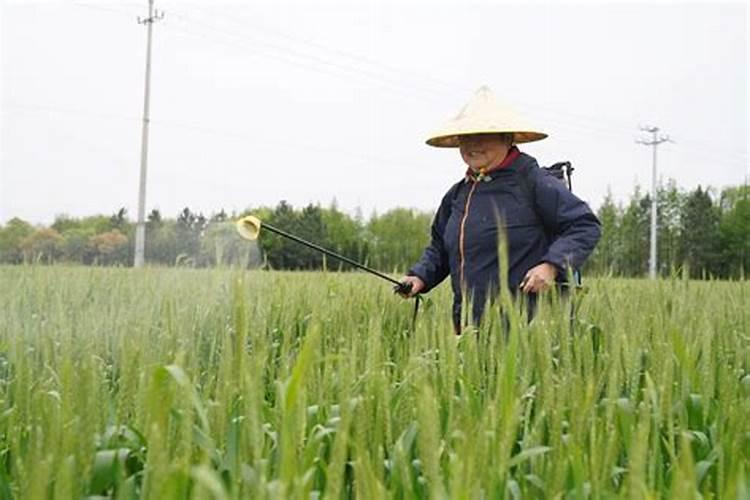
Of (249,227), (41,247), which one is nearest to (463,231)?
(249,227)

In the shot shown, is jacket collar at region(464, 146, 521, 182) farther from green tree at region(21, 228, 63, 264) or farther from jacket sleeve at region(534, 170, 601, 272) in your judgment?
green tree at region(21, 228, 63, 264)

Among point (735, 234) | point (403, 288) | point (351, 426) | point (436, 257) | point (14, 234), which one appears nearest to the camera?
point (351, 426)

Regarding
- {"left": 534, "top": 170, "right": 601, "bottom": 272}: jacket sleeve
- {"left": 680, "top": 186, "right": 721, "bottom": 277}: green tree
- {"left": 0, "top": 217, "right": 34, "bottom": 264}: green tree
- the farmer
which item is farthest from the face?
{"left": 680, "top": 186, "right": 721, "bottom": 277}: green tree

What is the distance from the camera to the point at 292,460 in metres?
0.78

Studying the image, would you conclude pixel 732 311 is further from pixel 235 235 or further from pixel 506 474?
pixel 506 474

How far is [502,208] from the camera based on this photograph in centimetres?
281

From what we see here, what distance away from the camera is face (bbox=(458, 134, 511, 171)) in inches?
112

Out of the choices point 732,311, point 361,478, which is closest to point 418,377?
point 361,478

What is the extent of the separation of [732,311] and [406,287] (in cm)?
113

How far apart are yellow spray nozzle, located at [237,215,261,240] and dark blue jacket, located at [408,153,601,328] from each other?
0.76 m

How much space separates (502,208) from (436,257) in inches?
18.4

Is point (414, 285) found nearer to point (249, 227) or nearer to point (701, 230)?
point (249, 227)

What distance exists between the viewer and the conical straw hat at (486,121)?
271 centimetres

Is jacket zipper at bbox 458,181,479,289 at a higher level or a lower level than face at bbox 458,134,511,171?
lower
